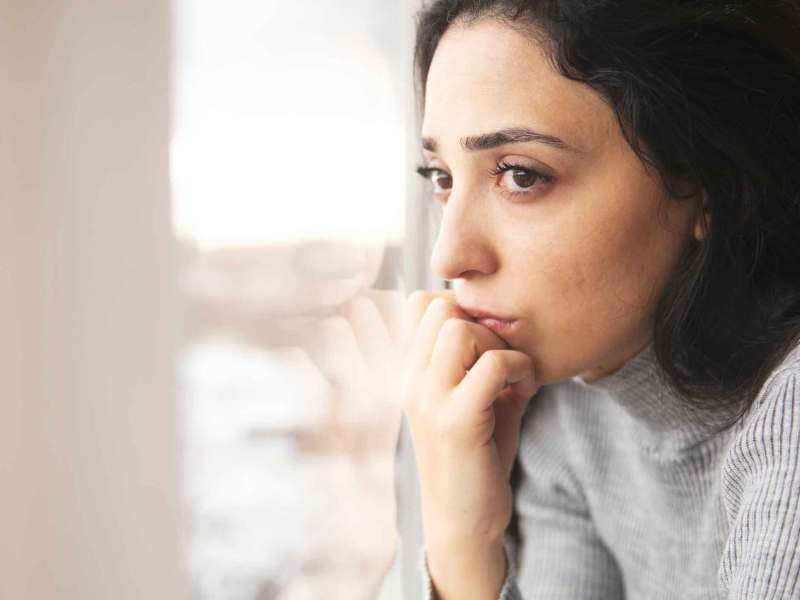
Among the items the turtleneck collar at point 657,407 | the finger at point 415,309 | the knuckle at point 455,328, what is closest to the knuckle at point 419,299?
the finger at point 415,309

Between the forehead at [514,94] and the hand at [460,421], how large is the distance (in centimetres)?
23

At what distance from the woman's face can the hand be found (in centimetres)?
4

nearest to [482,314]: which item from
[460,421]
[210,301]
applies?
[460,421]

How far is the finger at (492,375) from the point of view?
101 centimetres

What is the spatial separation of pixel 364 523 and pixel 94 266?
0.46 metres

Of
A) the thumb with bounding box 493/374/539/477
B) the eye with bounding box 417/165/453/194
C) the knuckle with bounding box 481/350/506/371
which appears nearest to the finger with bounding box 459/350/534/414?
the knuckle with bounding box 481/350/506/371

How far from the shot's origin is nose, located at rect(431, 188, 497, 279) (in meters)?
A: 0.98

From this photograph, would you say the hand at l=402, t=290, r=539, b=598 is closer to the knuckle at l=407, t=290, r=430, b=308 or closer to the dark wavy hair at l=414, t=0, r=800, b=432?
the knuckle at l=407, t=290, r=430, b=308

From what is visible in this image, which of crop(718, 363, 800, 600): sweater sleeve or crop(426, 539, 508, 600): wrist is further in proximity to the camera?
crop(426, 539, 508, 600): wrist

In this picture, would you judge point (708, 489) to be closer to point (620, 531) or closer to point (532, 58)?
point (620, 531)

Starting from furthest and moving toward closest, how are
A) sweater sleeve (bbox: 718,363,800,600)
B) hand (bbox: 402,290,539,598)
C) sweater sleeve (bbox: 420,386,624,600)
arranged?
sweater sleeve (bbox: 420,386,624,600) < hand (bbox: 402,290,539,598) < sweater sleeve (bbox: 718,363,800,600)

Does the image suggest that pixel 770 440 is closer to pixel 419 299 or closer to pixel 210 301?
pixel 419 299

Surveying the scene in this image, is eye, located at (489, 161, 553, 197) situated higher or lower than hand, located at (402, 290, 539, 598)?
higher

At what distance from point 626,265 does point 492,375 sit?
0.59 ft
